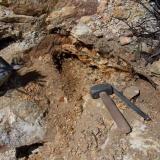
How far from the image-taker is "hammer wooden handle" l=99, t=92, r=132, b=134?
120 inches

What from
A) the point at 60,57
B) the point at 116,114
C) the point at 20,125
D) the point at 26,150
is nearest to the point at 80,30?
the point at 60,57

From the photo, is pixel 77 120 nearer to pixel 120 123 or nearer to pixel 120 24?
pixel 120 123

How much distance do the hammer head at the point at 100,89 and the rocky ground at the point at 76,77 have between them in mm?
59

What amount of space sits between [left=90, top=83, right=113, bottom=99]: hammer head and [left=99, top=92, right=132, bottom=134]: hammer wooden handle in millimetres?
29

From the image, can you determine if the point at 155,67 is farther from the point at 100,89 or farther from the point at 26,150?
the point at 26,150

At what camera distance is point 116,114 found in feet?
10.3

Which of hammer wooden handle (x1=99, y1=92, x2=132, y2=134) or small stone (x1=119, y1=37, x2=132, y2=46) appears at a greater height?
small stone (x1=119, y1=37, x2=132, y2=46)

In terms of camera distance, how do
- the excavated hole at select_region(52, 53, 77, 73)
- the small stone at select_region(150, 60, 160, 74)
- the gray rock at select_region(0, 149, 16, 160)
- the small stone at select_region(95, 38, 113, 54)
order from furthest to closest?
the excavated hole at select_region(52, 53, 77, 73) → the small stone at select_region(95, 38, 113, 54) → the small stone at select_region(150, 60, 160, 74) → the gray rock at select_region(0, 149, 16, 160)

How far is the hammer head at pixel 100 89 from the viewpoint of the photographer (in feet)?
10.7

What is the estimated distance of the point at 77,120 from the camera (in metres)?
3.21

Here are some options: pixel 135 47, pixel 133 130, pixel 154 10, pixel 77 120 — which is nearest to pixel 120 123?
pixel 133 130

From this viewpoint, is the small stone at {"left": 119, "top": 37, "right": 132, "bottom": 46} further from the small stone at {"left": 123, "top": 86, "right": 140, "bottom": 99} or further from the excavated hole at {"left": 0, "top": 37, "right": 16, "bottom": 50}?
the excavated hole at {"left": 0, "top": 37, "right": 16, "bottom": 50}

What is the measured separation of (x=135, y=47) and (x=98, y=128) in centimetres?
71

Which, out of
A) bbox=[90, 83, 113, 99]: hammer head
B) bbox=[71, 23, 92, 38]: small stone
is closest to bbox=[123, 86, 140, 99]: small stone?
bbox=[90, 83, 113, 99]: hammer head
